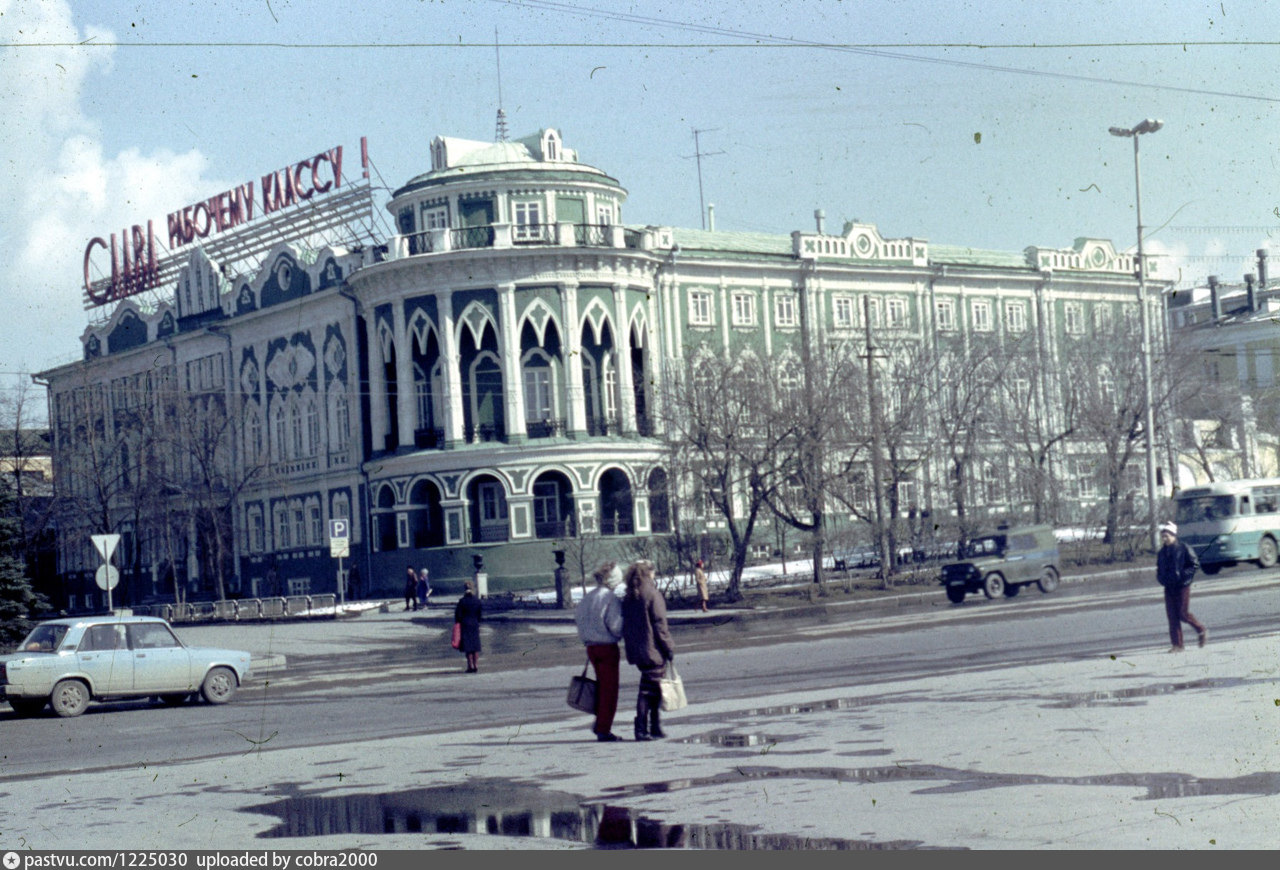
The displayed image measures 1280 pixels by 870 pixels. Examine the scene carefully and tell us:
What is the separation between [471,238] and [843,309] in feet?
59.3

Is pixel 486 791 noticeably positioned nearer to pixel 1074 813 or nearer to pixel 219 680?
pixel 1074 813

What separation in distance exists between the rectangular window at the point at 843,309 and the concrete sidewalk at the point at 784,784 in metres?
50.7

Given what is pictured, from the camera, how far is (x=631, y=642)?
1416cm

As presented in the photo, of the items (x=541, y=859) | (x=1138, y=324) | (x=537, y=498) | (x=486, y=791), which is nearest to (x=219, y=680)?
(x=486, y=791)

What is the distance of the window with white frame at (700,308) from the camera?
206 ft

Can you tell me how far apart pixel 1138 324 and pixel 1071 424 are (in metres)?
5.68

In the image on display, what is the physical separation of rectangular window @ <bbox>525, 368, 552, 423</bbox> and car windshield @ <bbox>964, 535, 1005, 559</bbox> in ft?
72.1

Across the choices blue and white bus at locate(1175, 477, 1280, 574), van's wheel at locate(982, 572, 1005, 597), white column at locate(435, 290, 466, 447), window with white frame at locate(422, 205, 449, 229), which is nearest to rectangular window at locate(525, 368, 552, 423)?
white column at locate(435, 290, 466, 447)

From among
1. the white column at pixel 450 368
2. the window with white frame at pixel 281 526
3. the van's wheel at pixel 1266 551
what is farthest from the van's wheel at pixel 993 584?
the window with white frame at pixel 281 526

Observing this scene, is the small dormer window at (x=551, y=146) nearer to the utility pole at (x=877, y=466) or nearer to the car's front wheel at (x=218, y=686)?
the utility pole at (x=877, y=466)

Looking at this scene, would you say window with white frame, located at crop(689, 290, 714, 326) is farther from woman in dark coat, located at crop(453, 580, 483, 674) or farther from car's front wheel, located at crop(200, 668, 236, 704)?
car's front wheel, located at crop(200, 668, 236, 704)

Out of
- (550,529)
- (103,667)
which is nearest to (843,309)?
(550,529)

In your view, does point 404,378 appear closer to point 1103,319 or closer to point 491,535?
point 491,535

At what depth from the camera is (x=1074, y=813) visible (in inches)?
341
